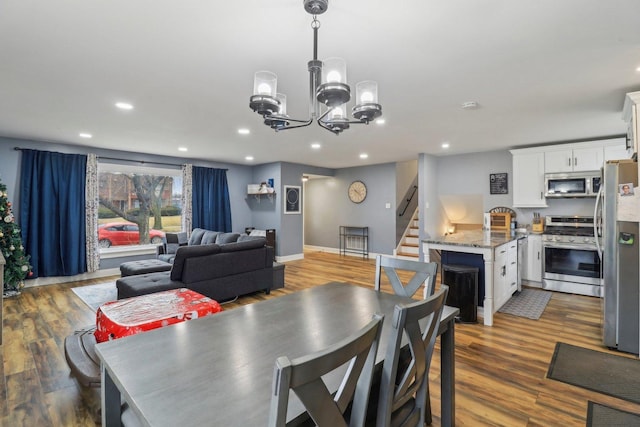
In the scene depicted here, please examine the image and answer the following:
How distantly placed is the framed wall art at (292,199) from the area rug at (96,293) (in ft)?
12.5

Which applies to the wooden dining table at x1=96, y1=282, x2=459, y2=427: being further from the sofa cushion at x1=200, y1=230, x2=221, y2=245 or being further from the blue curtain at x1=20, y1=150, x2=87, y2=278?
the blue curtain at x1=20, y1=150, x2=87, y2=278

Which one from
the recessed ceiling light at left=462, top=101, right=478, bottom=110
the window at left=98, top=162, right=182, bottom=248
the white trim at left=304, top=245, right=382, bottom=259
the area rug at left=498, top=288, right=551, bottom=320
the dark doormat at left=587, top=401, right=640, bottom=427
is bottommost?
the dark doormat at left=587, top=401, right=640, bottom=427

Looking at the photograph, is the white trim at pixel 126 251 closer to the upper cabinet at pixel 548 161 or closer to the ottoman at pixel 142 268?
the ottoman at pixel 142 268

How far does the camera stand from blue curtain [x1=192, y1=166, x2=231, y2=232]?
7141mm

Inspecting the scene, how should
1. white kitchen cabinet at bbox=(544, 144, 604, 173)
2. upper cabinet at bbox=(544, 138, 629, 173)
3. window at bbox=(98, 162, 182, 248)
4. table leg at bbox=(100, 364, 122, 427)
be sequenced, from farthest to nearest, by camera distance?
window at bbox=(98, 162, 182, 248), white kitchen cabinet at bbox=(544, 144, 604, 173), upper cabinet at bbox=(544, 138, 629, 173), table leg at bbox=(100, 364, 122, 427)

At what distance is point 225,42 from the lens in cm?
213

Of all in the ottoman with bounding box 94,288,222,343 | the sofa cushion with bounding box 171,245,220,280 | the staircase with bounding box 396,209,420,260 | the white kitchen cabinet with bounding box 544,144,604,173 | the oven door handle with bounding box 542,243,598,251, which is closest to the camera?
the ottoman with bounding box 94,288,222,343

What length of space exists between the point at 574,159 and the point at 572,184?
0.39m

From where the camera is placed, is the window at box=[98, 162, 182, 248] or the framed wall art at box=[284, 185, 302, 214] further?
the framed wall art at box=[284, 185, 302, 214]

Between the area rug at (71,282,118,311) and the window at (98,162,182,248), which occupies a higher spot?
the window at (98,162,182,248)

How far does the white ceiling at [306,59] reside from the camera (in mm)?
1803

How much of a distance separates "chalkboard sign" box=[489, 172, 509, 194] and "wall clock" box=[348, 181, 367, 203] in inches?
118

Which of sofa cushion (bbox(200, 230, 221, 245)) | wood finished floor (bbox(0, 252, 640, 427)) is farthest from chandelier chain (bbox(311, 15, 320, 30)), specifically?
sofa cushion (bbox(200, 230, 221, 245))

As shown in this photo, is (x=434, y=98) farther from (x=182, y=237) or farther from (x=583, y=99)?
(x=182, y=237)
